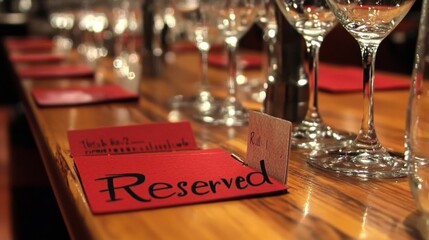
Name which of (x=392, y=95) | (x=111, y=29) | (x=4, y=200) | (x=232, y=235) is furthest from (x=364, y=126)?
(x=4, y=200)

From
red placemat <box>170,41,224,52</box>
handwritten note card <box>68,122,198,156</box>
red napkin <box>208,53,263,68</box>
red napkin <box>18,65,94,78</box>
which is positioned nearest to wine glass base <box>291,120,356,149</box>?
handwritten note card <box>68,122,198,156</box>

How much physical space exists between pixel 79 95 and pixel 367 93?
0.68 meters

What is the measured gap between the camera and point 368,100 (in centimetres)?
76

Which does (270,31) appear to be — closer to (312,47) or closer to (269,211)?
(312,47)

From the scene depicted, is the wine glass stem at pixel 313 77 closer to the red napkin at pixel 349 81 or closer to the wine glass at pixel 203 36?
the wine glass at pixel 203 36

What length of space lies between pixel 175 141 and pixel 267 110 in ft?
0.67

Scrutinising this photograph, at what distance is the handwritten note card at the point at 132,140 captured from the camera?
0.80m

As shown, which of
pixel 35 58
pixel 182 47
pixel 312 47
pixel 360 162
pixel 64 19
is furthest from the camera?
pixel 64 19

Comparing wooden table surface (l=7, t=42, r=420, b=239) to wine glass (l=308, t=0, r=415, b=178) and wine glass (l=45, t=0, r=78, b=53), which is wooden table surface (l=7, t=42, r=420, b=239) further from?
wine glass (l=45, t=0, r=78, b=53)

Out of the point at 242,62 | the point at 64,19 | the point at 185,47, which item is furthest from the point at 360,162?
the point at 64,19

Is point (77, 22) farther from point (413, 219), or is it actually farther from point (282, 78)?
point (413, 219)

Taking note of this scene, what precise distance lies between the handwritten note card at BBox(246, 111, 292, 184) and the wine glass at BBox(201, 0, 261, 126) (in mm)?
330

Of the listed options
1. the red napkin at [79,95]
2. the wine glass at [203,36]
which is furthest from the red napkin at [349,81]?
the red napkin at [79,95]

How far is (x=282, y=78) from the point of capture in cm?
96
